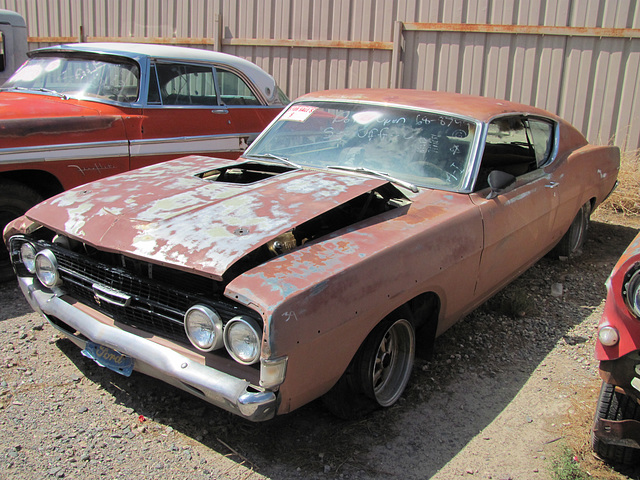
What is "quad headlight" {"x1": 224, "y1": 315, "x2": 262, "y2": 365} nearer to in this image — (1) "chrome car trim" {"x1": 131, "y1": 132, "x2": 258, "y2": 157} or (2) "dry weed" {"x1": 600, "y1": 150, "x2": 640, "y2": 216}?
(1) "chrome car trim" {"x1": 131, "y1": 132, "x2": 258, "y2": 157}

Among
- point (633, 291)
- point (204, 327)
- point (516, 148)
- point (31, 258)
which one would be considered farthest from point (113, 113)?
point (633, 291)

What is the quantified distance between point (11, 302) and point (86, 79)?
2206 millimetres

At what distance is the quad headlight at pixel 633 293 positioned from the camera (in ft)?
7.66

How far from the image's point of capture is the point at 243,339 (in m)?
2.37

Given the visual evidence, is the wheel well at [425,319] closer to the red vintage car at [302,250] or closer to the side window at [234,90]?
the red vintage car at [302,250]

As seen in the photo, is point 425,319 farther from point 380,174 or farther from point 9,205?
point 9,205

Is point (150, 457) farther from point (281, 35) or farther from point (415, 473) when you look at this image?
point (281, 35)

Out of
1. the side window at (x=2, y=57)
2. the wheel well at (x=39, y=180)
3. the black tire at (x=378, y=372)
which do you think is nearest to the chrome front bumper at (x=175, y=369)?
the black tire at (x=378, y=372)

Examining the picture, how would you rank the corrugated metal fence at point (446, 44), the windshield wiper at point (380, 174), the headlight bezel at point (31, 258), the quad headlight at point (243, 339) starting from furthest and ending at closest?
the corrugated metal fence at point (446, 44) < the windshield wiper at point (380, 174) < the headlight bezel at point (31, 258) < the quad headlight at point (243, 339)

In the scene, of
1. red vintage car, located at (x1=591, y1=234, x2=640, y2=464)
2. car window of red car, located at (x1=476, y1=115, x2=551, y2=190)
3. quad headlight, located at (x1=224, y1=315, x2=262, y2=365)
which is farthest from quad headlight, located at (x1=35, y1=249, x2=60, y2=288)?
car window of red car, located at (x1=476, y1=115, x2=551, y2=190)

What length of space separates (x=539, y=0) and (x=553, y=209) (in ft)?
15.2

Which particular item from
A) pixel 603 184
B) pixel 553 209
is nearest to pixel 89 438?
pixel 553 209

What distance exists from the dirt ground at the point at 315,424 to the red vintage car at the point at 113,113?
49.4 inches

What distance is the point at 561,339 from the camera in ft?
13.0
